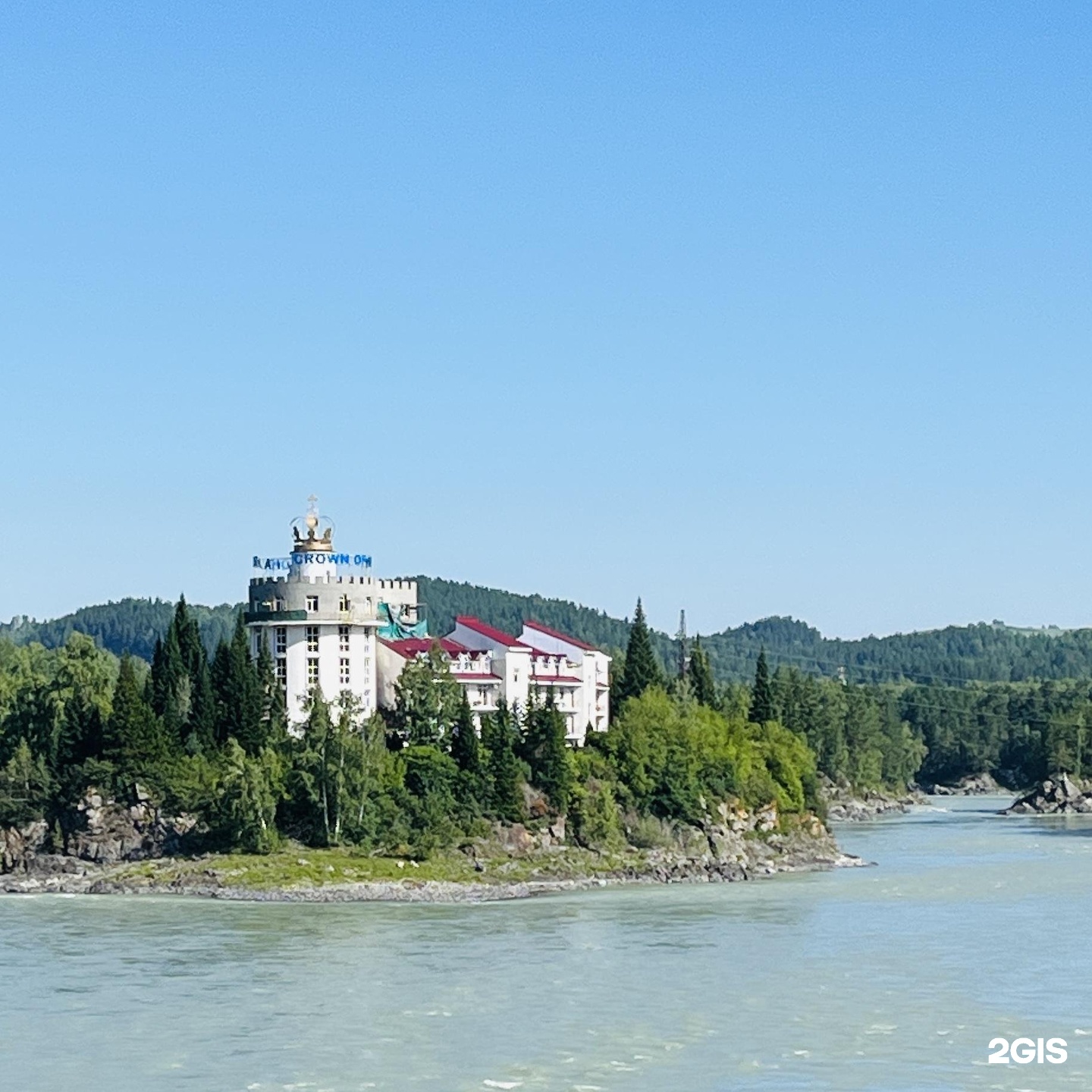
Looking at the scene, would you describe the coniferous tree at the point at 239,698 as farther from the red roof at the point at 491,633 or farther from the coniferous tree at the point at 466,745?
the red roof at the point at 491,633

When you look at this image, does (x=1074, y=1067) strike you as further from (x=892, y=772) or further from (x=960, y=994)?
(x=892, y=772)

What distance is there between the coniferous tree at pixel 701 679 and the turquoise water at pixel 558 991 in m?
32.4

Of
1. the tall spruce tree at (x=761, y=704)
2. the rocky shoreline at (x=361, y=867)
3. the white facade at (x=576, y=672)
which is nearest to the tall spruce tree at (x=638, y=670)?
the white facade at (x=576, y=672)

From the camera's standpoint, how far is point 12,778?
3533 inches

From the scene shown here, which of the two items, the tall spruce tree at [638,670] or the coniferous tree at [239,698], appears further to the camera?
the tall spruce tree at [638,670]

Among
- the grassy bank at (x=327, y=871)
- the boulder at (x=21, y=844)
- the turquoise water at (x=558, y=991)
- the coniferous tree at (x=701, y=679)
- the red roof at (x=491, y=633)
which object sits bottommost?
the turquoise water at (x=558, y=991)

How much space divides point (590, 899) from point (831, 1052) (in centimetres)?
3322

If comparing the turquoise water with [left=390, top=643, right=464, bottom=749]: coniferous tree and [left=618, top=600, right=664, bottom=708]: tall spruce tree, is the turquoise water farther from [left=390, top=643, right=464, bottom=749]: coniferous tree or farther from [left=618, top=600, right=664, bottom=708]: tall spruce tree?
[left=618, top=600, right=664, bottom=708]: tall spruce tree

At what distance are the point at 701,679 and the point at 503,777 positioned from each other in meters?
30.6

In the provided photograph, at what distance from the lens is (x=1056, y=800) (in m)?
162

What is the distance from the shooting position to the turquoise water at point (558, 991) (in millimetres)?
45062

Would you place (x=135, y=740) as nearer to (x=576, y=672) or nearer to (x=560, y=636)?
(x=576, y=672)

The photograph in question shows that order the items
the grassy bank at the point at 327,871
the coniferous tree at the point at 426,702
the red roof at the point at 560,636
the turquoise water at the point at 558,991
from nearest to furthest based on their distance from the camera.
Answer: the turquoise water at the point at 558,991 → the grassy bank at the point at 327,871 → the coniferous tree at the point at 426,702 → the red roof at the point at 560,636

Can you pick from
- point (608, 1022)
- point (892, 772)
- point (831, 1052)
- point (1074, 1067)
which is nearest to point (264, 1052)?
point (608, 1022)
